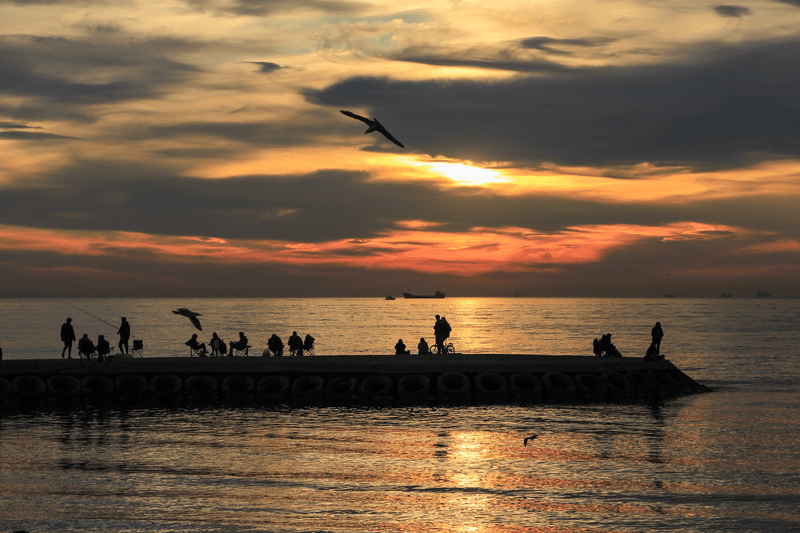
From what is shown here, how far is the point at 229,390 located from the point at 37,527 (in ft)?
73.5

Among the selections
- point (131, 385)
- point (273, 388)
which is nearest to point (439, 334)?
point (273, 388)

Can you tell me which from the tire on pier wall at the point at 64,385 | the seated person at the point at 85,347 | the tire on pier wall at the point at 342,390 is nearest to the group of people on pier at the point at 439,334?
the tire on pier wall at the point at 342,390

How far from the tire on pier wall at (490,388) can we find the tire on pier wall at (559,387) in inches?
92.9

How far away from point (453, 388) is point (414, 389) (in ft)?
7.14

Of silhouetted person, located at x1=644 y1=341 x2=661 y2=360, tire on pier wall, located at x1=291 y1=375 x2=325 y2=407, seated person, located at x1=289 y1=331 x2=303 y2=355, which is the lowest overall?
tire on pier wall, located at x1=291 y1=375 x2=325 y2=407

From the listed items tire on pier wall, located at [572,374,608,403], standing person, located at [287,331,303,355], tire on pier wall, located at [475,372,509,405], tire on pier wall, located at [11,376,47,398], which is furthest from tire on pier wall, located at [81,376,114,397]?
tire on pier wall, located at [572,374,608,403]

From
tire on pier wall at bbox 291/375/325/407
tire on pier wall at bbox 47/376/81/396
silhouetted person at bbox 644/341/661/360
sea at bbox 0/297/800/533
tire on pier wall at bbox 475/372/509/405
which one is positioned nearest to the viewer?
sea at bbox 0/297/800/533

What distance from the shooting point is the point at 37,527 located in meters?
16.2

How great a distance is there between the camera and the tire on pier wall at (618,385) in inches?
1537

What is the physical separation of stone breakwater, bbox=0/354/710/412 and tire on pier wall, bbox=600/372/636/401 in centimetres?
6

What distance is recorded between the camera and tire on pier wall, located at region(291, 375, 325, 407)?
3762 cm

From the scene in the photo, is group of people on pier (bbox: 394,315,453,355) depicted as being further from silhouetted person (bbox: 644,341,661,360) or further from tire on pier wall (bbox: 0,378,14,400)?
tire on pier wall (bbox: 0,378,14,400)

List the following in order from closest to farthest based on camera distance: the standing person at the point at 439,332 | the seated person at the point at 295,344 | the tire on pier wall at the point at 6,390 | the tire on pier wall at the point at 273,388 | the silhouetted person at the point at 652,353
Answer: the tire on pier wall at the point at 6,390
the tire on pier wall at the point at 273,388
the silhouetted person at the point at 652,353
the standing person at the point at 439,332
the seated person at the point at 295,344

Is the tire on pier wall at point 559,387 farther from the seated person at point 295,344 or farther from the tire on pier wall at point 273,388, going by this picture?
the seated person at point 295,344
